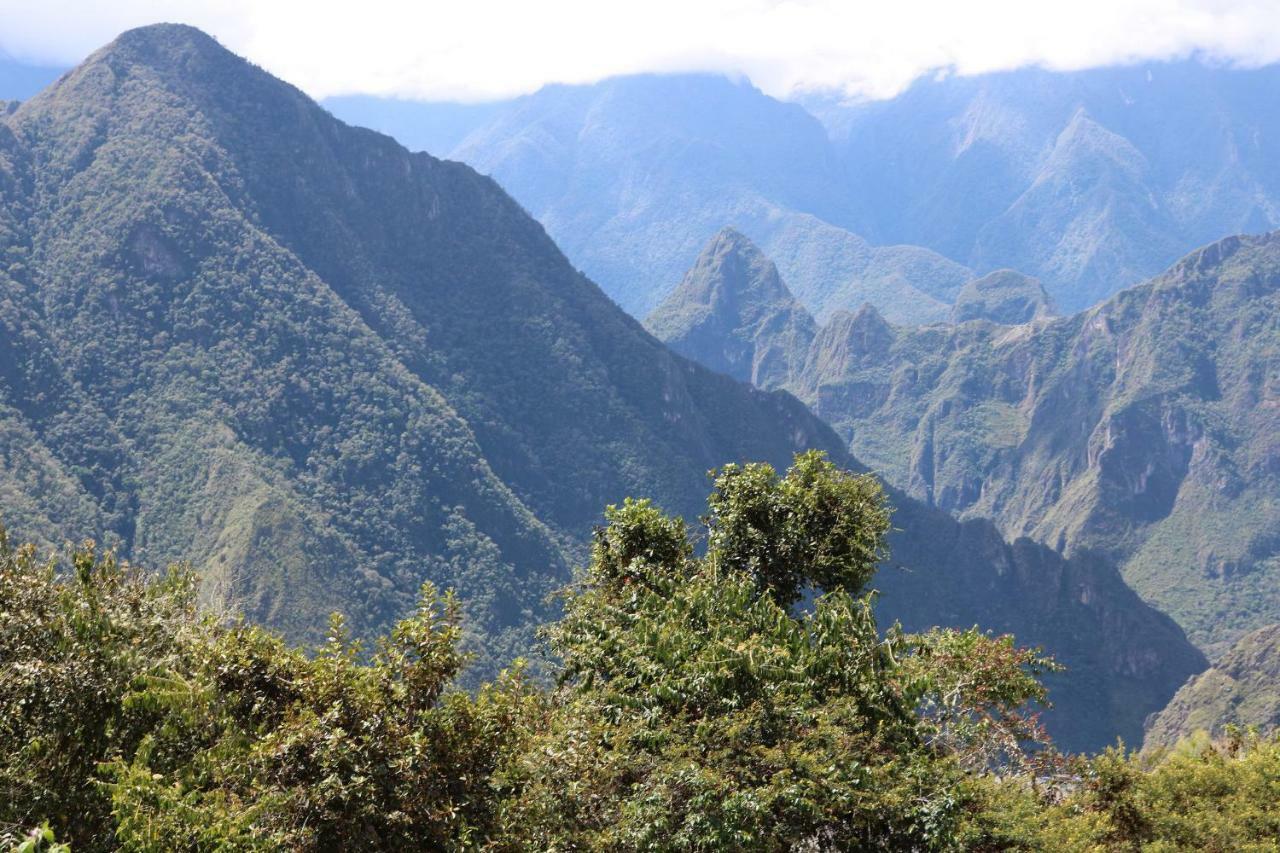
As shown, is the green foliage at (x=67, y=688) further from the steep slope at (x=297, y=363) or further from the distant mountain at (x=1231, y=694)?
the distant mountain at (x=1231, y=694)

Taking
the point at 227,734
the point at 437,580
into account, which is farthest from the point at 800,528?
the point at 437,580

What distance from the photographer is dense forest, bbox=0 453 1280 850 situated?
1400cm

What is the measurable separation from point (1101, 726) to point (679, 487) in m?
72.2

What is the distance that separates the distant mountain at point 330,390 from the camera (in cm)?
11631

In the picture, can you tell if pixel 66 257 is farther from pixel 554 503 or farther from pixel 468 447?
pixel 554 503

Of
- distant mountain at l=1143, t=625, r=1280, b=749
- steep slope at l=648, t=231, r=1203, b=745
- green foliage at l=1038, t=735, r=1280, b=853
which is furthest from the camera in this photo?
steep slope at l=648, t=231, r=1203, b=745

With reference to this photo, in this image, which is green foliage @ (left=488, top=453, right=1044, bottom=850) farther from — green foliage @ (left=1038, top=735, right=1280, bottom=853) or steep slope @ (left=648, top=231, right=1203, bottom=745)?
steep slope @ (left=648, top=231, right=1203, bottom=745)

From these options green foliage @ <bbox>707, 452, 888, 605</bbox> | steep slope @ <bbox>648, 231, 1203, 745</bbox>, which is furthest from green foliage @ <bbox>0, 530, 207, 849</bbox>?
steep slope @ <bbox>648, 231, 1203, 745</bbox>

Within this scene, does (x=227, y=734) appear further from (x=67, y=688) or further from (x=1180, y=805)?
(x=1180, y=805)

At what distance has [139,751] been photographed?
13992 mm

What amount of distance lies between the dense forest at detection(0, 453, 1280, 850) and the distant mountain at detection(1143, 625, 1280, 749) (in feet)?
364

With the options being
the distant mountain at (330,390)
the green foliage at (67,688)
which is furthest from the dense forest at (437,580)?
the distant mountain at (330,390)

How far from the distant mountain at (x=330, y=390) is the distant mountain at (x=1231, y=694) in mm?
21002

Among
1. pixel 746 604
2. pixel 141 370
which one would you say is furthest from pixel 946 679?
pixel 141 370
